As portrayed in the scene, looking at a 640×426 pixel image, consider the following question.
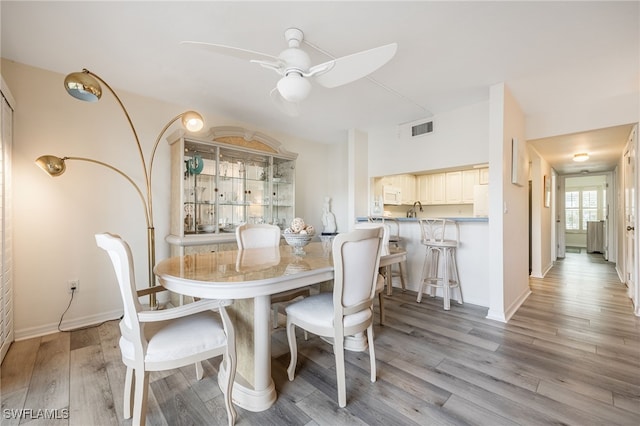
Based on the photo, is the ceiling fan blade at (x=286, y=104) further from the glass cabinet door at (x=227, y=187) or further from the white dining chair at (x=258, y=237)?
the glass cabinet door at (x=227, y=187)

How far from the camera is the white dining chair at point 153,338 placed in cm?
118

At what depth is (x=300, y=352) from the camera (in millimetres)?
2080

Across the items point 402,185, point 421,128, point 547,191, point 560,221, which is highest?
point 421,128

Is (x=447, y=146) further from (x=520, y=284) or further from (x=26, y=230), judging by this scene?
(x=26, y=230)

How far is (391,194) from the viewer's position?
4.77 meters

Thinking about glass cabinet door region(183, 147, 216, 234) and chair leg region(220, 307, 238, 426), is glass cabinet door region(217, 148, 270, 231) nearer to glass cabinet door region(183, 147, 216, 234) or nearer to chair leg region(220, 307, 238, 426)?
glass cabinet door region(183, 147, 216, 234)

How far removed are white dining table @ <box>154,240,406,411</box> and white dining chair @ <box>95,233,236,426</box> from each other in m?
0.13

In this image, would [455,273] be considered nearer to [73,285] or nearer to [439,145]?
[439,145]

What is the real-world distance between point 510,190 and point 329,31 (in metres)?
2.56

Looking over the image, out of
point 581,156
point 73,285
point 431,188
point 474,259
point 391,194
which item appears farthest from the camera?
point 431,188

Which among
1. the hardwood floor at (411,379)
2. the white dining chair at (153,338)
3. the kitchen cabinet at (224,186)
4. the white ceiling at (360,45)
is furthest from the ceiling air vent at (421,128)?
the white dining chair at (153,338)

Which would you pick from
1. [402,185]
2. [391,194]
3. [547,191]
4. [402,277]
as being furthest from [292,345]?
[547,191]

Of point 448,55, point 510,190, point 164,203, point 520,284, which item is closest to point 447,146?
point 510,190

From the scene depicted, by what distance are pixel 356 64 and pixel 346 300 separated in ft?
4.73
